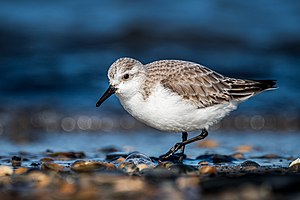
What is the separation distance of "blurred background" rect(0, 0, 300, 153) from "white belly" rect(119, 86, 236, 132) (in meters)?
3.70

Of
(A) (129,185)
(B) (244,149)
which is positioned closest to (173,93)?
(A) (129,185)

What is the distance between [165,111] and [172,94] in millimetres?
235

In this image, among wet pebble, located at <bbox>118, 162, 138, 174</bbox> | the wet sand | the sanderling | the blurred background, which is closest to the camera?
the wet sand

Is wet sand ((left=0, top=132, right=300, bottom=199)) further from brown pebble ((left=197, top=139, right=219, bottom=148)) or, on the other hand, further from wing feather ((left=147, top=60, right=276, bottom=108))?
brown pebble ((left=197, top=139, right=219, bottom=148))

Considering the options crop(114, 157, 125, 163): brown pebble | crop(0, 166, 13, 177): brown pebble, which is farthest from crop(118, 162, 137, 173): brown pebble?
crop(0, 166, 13, 177): brown pebble

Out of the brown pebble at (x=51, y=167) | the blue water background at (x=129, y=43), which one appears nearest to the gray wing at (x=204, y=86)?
the brown pebble at (x=51, y=167)

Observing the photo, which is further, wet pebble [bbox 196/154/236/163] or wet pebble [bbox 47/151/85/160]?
wet pebble [bbox 47/151/85/160]

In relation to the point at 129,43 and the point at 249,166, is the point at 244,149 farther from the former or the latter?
the point at 129,43

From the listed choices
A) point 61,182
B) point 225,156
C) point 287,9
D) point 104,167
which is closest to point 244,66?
point 287,9

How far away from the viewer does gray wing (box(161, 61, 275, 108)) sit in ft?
24.2

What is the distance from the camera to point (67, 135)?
11.2 m

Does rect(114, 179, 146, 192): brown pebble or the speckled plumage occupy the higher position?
the speckled plumage

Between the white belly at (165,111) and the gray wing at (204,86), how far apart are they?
4.3 inches

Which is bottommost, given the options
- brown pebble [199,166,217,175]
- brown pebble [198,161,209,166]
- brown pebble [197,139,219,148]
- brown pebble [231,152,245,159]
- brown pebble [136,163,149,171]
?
brown pebble [199,166,217,175]
